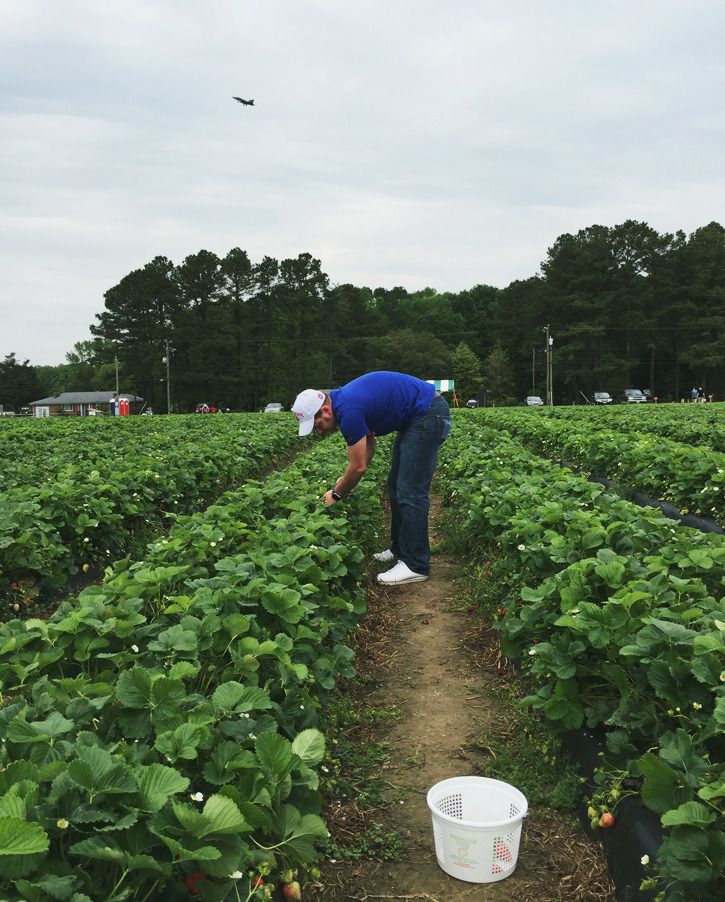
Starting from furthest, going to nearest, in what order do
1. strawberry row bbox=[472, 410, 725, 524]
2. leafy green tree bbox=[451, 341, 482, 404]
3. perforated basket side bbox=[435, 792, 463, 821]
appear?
leafy green tree bbox=[451, 341, 482, 404] → strawberry row bbox=[472, 410, 725, 524] → perforated basket side bbox=[435, 792, 463, 821]

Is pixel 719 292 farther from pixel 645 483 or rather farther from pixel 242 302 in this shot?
pixel 645 483

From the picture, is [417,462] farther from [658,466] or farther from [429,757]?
[658,466]

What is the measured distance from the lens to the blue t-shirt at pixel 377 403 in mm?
4977

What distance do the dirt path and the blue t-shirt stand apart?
4.37ft

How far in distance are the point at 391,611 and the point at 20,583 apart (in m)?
2.71

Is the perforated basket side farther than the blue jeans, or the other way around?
the blue jeans

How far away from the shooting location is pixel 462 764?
3.22m

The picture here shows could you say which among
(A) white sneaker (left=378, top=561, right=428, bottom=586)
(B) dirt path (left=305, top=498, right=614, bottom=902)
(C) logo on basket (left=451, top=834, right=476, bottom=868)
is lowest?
(B) dirt path (left=305, top=498, right=614, bottom=902)

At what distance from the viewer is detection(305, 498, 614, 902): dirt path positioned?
2.44 m

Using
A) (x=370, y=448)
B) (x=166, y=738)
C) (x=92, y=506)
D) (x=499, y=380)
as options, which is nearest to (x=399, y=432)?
(x=370, y=448)

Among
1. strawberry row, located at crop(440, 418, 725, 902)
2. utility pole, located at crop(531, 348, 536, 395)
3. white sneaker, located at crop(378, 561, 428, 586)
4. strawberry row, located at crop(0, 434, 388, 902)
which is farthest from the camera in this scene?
utility pole, located at crop(531, 348, 536, 395)

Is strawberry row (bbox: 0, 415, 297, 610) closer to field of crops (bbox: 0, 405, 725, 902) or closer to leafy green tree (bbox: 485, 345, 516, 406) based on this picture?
field of crops (bbox: 0, 405, 725, 902)

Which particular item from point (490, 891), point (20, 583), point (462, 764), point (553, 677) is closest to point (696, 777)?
point (490, 891)

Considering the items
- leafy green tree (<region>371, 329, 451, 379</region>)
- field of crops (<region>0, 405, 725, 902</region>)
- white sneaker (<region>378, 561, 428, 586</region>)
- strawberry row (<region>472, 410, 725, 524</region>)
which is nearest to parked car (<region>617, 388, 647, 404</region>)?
leafy green tree (<region>371, 329, 451, 379</region>)
